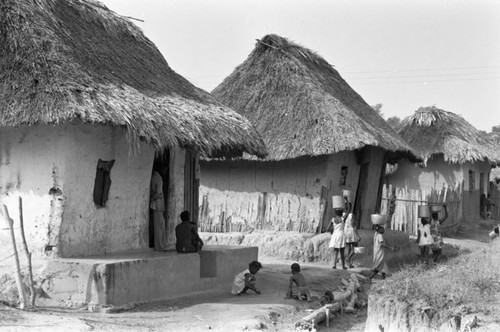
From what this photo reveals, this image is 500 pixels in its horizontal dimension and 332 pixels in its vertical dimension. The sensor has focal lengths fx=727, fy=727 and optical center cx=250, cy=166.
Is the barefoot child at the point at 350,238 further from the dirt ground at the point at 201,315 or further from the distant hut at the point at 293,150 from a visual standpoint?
the dirt ground at the point at 201,315

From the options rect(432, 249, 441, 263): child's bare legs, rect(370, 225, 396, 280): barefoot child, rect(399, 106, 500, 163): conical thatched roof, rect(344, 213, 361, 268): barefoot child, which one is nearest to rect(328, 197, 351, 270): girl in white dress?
rect(344, 213, 361, 268): barefoot child

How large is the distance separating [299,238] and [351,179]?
8.28 feet

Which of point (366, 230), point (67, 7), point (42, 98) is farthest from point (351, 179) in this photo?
point (42, 98)

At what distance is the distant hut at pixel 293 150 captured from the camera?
15578 millimetres

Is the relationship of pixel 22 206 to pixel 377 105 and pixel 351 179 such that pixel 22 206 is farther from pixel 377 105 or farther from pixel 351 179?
pixel 377 105

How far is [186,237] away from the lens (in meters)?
10.8

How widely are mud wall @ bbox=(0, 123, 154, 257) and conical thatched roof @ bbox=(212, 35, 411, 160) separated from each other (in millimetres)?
5911

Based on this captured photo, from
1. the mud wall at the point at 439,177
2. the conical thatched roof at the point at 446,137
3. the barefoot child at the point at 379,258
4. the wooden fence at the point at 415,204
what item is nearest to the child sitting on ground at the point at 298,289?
the barefoot child at the point at 379,258

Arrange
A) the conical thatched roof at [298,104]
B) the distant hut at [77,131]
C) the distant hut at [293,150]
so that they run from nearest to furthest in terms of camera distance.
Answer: the distant hut at [77,131] < the conical thatched roof at [298,104] < the distant hut at [293,150]

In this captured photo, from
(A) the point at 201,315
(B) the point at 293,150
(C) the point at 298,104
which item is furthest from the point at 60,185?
(C) the point at 298,104

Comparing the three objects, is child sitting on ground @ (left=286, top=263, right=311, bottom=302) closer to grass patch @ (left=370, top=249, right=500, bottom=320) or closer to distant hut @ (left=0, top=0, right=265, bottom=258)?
grass patch @ (left=370, top=249, right=500, bottom=320)

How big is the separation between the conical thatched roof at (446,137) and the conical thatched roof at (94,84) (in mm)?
11148

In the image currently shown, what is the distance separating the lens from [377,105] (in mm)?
43094

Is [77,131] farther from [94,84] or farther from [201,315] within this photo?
[201,315]
